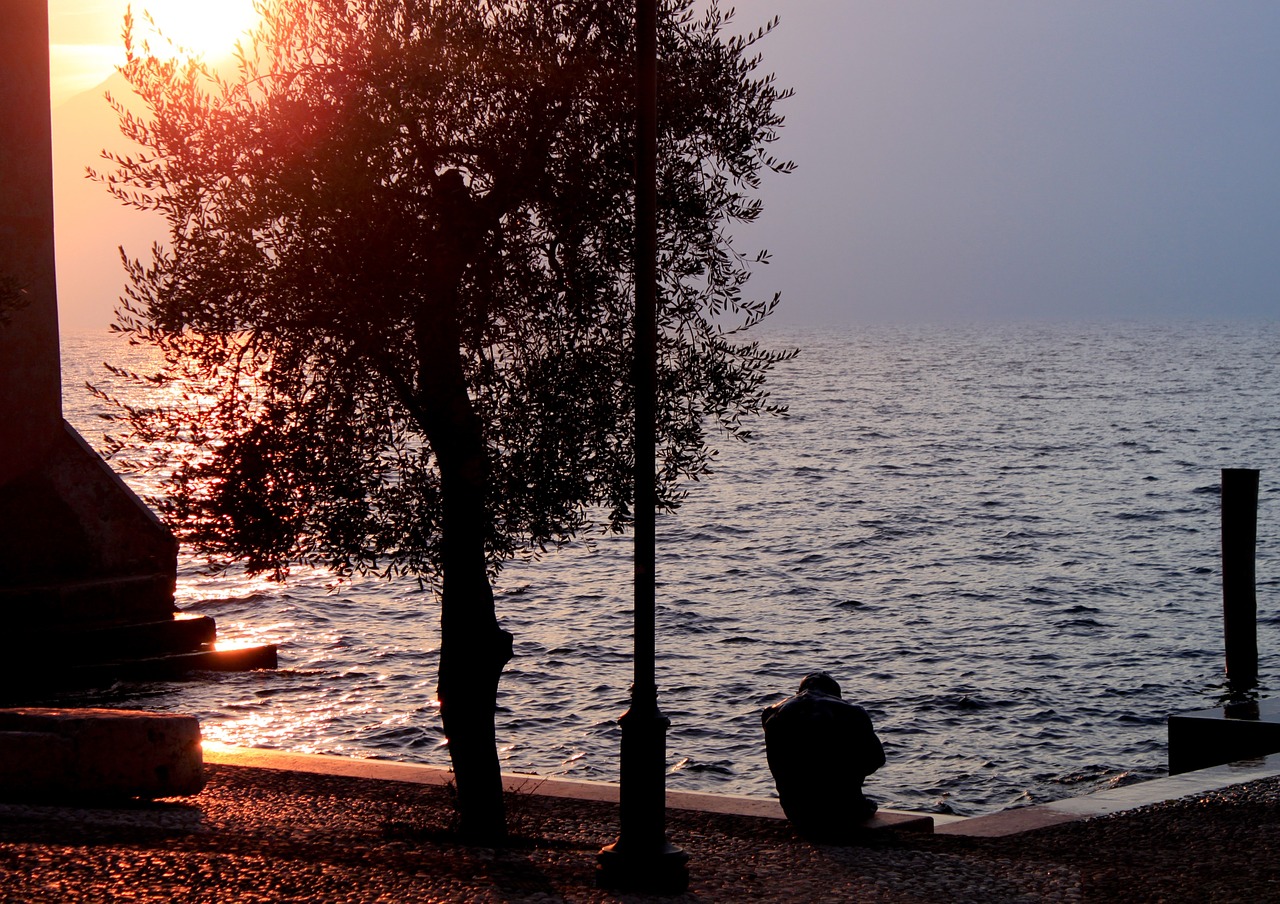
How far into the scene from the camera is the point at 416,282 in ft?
32.0

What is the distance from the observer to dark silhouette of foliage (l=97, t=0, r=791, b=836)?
975 centimetres

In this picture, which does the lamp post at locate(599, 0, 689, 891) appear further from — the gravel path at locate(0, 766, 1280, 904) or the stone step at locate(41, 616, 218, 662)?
the stone step at locate(41, 616, 218, 662)

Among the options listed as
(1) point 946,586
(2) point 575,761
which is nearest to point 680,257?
(2) point 575,761

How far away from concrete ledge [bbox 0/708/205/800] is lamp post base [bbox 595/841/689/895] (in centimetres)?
395

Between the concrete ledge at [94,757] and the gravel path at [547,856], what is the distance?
0.81ft

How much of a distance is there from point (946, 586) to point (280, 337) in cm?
2154

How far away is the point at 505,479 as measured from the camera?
10633mm

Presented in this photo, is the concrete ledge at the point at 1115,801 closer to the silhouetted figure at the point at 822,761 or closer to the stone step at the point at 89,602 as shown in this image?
the silhouetted figure at the point at 822,761

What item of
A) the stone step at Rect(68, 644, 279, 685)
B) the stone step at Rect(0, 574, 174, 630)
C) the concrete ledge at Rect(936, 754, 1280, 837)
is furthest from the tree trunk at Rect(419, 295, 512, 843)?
the stone step at Rect(0, 574, 174, 630)

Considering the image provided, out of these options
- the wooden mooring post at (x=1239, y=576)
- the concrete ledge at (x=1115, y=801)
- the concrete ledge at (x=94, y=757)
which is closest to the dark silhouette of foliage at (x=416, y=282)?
the concrete ledge at (x=94, y=757)

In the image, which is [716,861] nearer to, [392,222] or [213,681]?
[392,222]

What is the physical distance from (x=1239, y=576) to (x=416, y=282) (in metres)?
12.6

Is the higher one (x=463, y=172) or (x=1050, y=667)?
(x=463, y=172)

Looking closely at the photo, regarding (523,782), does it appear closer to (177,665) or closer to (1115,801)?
(1115,801)
